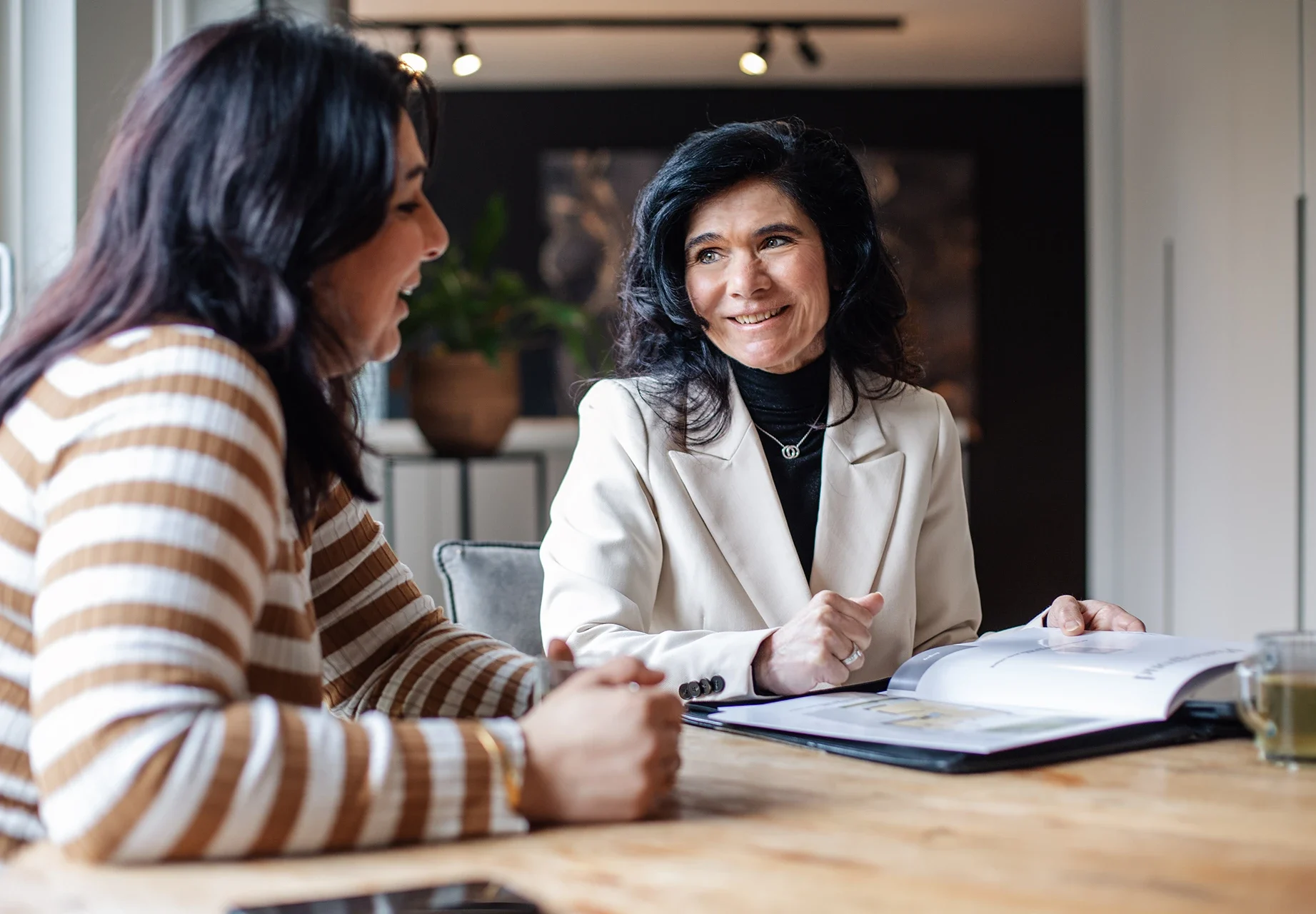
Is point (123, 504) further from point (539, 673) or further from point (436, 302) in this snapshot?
point (436, 302)

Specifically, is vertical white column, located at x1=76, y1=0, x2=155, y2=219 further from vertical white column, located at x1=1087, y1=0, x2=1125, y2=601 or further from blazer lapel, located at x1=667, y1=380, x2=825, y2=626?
vertical white column, located at x1=1087, y1=0, x2=1125, y2=601

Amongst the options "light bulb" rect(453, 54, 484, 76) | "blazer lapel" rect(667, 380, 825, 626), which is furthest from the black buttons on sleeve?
"light bulb" rect(453, 54, 484, 76)

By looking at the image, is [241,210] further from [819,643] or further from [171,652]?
[819,643]

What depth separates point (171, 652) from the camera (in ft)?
2.56

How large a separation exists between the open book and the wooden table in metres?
0.10

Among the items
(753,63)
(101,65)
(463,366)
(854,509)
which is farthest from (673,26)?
(854,509)

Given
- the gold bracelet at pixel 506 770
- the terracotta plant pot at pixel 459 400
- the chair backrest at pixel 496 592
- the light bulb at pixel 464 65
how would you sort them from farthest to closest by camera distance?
the light bulb at pixel 464 65 < the terracotta plant pot at pixel 459 400 < the chair backrest at pixel 496 592 < the gold bracelet at pixel 506 770

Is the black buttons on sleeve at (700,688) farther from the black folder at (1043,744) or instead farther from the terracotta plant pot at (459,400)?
the terracotta plant pot at (459,400)

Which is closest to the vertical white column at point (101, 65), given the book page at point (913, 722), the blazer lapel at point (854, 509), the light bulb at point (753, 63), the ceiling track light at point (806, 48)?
the blazer lapel at point (854, 509)

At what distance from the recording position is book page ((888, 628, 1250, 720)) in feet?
3.89

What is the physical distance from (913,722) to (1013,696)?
0.15m

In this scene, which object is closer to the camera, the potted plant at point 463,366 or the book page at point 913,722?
the book page at point 913,722

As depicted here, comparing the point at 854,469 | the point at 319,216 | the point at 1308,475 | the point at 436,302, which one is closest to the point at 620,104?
the point at 436,302

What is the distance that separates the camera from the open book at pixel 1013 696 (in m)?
1.12
